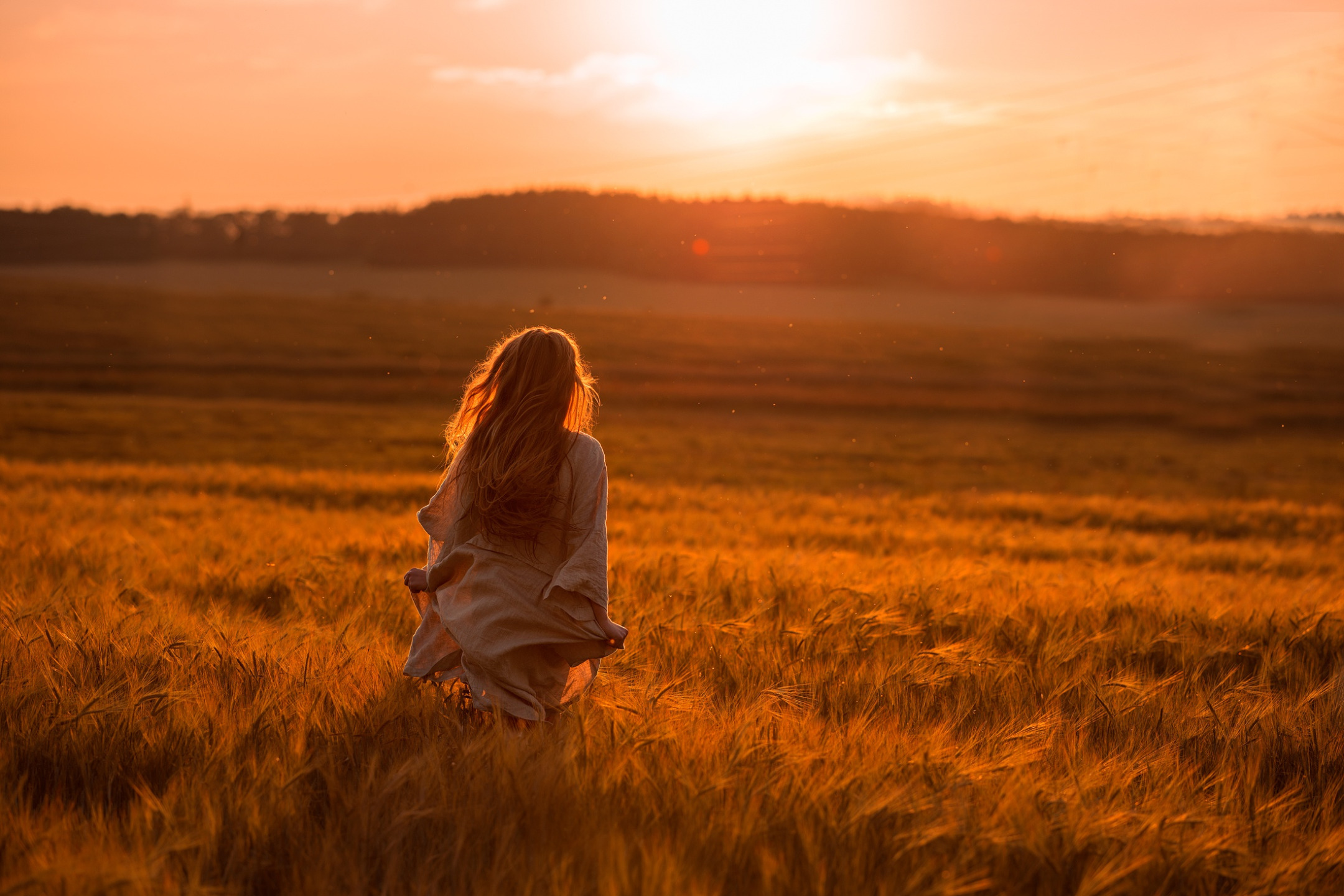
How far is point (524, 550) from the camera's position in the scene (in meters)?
A: 3.57

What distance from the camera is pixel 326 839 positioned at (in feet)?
7.22

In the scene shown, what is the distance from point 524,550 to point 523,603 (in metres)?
0.23

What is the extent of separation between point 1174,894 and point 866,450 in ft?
68.2

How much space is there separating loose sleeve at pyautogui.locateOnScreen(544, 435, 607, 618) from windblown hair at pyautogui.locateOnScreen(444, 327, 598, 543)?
84 mm

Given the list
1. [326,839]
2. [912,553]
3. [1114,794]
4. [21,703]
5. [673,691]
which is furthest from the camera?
[912,553]

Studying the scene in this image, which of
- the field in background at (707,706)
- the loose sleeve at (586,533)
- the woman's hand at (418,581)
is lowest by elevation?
the field in background at (707,706)

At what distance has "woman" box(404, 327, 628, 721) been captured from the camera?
3410 millimetres

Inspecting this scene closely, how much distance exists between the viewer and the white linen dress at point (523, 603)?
3402 millimetres

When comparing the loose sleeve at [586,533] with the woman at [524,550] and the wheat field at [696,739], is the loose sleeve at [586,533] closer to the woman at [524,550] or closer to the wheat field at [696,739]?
the woman at [524,550]

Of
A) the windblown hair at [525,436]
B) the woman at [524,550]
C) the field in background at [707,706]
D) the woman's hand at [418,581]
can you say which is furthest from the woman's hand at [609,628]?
the woman's hand at [418,581]

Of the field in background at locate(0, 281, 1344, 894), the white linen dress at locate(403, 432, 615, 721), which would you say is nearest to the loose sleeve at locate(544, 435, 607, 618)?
the white linen dress at locate(403, 432, 615, 721)

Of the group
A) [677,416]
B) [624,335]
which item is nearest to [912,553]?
[677,416]

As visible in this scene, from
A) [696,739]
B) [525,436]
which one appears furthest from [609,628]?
[525,436]

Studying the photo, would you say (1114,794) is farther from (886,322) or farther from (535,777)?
(886,322)
